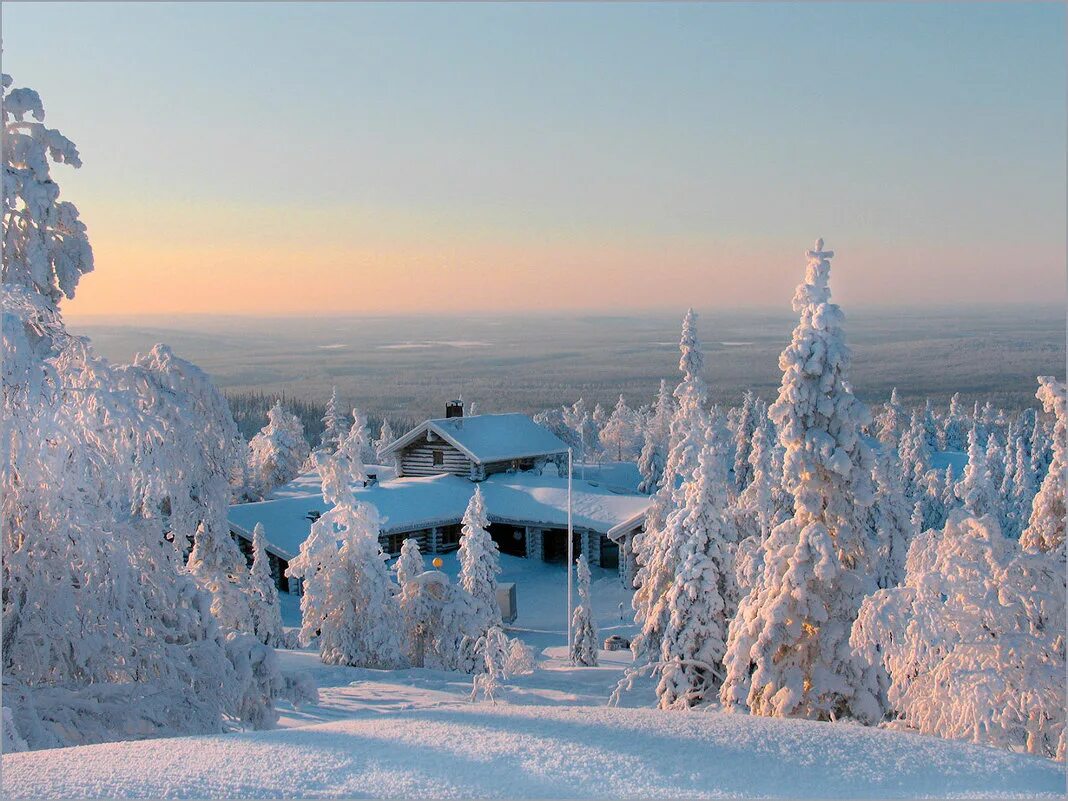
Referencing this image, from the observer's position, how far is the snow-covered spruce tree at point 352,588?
95.7ft

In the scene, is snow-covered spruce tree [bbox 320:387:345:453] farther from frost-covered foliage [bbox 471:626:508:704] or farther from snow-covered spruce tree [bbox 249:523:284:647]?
frost-covered foliage [bbox 471:626:508:704]

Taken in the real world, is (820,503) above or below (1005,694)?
above

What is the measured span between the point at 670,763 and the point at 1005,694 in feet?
19.9

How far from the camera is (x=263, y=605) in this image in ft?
101

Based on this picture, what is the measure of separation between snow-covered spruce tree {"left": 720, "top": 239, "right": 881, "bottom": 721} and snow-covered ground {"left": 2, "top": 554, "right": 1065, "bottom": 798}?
24.2ft

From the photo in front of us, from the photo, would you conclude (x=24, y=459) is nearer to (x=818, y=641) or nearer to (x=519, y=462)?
(x=818, y=641)

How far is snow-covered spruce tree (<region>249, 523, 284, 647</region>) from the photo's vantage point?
30891mm

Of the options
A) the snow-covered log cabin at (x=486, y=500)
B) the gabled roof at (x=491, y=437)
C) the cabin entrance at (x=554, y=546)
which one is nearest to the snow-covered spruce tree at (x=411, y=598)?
the snow-covered log cabin at (x=486, y=500)

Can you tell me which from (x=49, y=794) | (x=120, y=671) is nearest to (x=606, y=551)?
(x=120, y=671)

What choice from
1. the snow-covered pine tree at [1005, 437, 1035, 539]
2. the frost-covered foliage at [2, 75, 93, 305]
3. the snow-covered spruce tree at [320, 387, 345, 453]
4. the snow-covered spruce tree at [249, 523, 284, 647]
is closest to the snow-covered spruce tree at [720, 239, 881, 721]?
the frost-covered foliage at [2, 75, 93, 305]

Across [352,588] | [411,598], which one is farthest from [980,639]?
[411,598]

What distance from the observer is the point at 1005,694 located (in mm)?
11633

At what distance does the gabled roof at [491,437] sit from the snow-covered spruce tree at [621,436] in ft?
207

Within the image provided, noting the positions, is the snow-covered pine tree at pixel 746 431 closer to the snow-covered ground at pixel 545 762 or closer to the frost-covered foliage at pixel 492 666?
the frost-covered foliage at pixel 492 666
